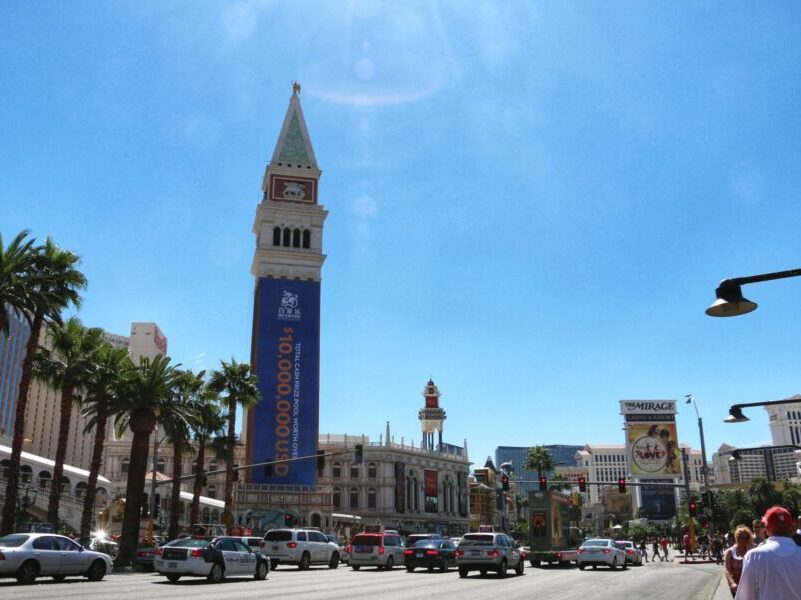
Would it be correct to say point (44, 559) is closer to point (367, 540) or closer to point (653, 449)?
point (367, 540)

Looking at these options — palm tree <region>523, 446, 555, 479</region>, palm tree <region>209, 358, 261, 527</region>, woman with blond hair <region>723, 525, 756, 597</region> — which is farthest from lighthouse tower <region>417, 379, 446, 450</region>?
woman with blond hair <region>723, 525, 756, 597</region>

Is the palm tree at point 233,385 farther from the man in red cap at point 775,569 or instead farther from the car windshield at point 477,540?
the man in red cap at point 775,569

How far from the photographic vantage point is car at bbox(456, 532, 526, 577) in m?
26.2

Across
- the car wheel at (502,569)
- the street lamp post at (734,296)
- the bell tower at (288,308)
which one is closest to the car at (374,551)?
the car wheel at (502,569)

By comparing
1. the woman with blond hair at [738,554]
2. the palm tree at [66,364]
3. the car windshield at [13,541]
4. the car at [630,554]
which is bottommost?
the car at [630,554]

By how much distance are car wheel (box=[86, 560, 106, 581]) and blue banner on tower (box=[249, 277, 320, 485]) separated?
56185mm

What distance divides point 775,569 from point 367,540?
28613mm

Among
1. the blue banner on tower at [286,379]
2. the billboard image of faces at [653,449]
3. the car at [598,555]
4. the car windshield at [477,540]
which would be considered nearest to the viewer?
the car windshield at [477,540]

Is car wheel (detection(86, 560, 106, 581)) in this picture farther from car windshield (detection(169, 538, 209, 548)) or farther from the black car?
the black car

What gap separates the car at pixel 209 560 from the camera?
70.7ft

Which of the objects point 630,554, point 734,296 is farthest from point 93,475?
point 734,296

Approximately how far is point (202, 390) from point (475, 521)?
85.8 meters

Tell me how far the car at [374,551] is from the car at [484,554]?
19.5ft

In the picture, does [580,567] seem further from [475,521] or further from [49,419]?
[49,419]
